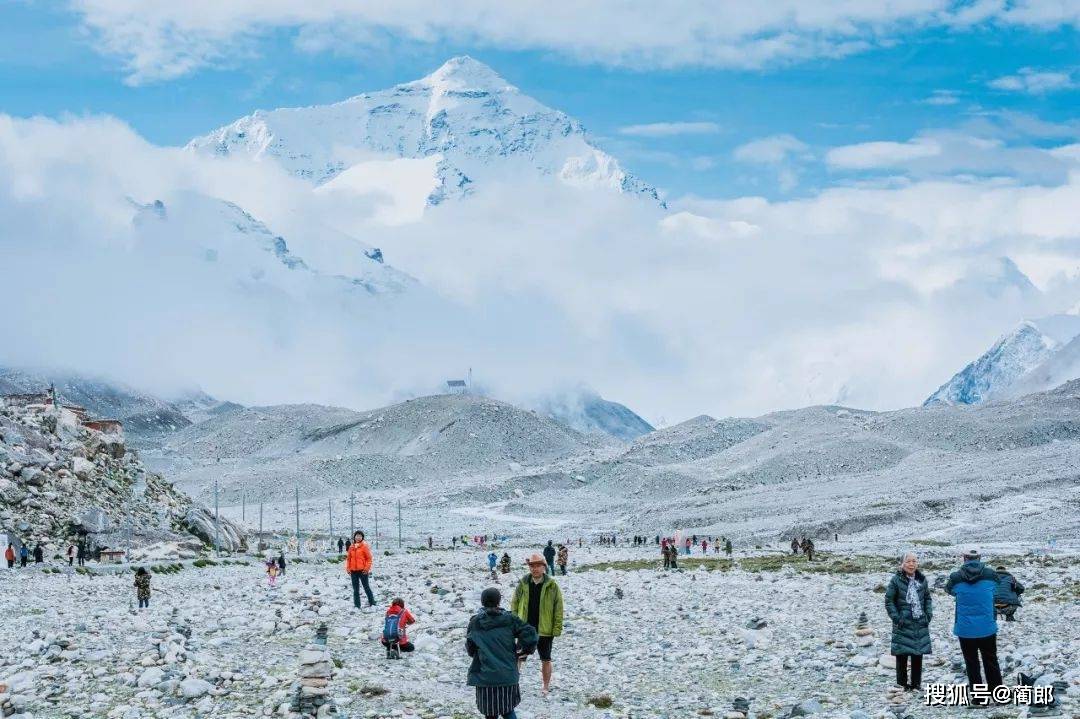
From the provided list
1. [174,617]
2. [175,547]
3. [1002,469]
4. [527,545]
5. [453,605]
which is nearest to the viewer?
[174,617]

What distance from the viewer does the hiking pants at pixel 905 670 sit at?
620 inches

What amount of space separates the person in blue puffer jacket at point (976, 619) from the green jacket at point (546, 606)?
5.16m

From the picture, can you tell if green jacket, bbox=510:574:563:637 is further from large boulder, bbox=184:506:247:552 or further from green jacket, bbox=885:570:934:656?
large boulder, bbox=184:506:247:552

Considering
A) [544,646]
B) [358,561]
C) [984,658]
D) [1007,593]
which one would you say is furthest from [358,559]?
[984,658]

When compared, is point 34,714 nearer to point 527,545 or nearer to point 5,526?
point 5,526

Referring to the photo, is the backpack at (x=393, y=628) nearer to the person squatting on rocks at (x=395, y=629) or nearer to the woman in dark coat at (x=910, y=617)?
the person squatting on rocks at (x=395, y=629)

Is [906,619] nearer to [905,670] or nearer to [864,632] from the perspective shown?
[905,670]

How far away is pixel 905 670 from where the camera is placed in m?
15.9

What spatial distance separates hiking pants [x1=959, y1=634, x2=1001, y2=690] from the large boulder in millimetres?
53661

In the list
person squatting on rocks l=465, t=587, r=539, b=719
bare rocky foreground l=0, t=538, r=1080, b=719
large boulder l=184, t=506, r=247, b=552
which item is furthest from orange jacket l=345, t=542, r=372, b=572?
large boulder l=184, t=506, r=247, b=552

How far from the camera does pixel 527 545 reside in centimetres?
9600

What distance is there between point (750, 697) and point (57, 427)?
5846 centimetres

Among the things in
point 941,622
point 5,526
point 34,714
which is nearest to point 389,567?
point 5,526

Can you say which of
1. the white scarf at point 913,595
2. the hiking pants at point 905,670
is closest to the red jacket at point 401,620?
the hiking pants at point 905,670
